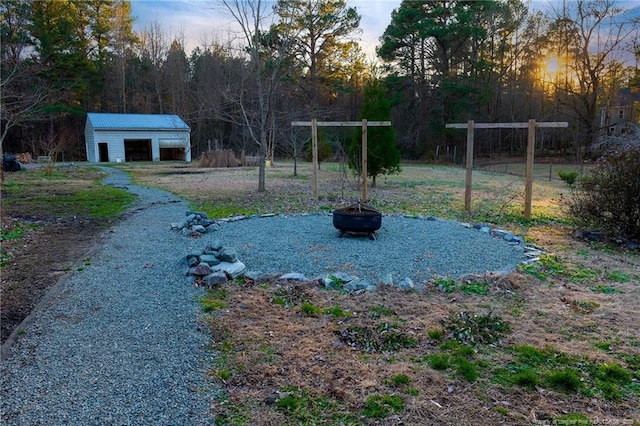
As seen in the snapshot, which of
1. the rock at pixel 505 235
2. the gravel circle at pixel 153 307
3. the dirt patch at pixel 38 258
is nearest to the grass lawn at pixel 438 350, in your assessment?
the gravel circle at pixel 153 307

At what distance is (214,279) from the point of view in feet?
14.1

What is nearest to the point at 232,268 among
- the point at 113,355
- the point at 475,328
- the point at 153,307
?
the point at 153,307

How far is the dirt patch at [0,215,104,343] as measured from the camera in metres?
3.76

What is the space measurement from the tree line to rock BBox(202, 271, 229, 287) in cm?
1775

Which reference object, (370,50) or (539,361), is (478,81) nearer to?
(370,50)

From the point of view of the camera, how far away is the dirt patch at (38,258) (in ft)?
12.3

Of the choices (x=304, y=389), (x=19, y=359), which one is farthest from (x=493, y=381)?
(x=19, y=359)

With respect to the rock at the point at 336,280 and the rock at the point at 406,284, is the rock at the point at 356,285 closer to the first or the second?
the rock at the point at 336,280

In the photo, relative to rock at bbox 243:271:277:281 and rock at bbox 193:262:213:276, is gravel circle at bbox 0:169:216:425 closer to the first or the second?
rock at bbox 193:262:213:276

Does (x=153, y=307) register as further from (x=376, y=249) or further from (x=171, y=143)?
(x=171, y=143)

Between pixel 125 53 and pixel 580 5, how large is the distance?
102ft

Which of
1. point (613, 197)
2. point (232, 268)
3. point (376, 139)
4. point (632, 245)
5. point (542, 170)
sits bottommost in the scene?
point (632, 245)

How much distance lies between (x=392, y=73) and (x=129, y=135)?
→ 702 inches

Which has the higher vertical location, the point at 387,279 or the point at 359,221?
the point at 359,221
